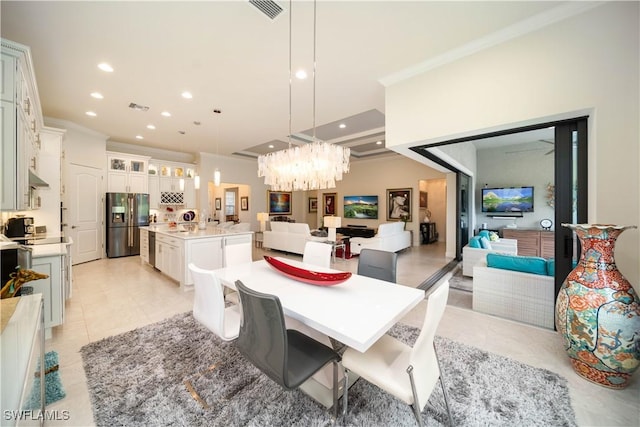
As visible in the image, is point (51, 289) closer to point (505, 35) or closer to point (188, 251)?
point (188, 251)

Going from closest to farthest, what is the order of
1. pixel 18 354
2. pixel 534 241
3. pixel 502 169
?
1. pixel 18 354
2. pixel 534 241
3. pixel 502 169

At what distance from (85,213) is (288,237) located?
463 centimetres

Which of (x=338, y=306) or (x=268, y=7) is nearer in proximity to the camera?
(x=338, y=306)

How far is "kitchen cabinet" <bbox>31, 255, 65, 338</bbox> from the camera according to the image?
2.31m

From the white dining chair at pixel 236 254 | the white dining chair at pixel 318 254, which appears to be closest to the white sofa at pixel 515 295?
the white dining chair at pixel 318 254

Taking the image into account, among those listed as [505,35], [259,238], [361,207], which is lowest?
[259,238]

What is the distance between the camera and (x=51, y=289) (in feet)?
7.79

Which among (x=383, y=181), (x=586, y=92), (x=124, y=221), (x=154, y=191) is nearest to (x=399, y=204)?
(x=383, y=181)

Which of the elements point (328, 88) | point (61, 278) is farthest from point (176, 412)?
point (328, 88)

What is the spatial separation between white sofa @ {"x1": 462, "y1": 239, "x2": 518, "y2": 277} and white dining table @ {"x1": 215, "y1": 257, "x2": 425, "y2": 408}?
3125mm

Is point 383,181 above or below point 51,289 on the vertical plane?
above

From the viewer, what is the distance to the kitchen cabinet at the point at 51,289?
90.8 inches

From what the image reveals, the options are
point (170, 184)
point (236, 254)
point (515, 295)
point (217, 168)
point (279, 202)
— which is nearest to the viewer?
point (515, 295)

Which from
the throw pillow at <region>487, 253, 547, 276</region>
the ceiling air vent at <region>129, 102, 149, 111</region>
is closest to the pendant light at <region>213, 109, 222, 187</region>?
the ceiling air vent at <region>129, 102, 149, 111</region>
